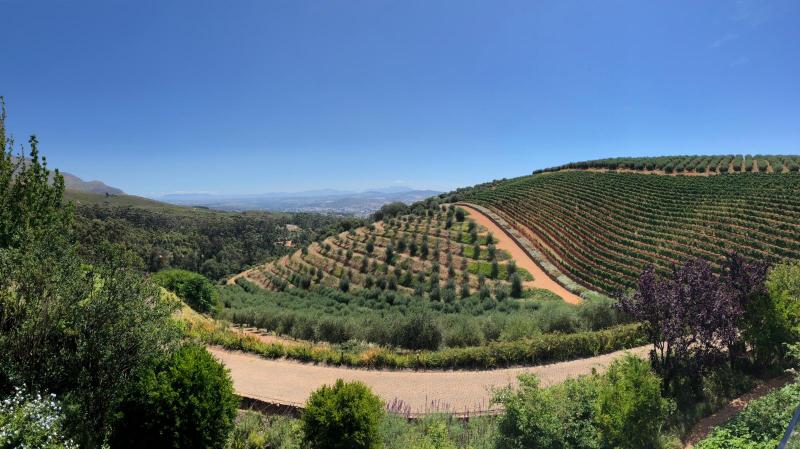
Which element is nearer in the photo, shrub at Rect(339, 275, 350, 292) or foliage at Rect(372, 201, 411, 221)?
shrub at Rect(339, 275, 350, 292)

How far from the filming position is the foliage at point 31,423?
Answer: 16.4ft

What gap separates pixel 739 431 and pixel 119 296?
12.3m

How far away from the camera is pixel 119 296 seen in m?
6.89

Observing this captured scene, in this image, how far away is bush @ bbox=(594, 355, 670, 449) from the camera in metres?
7.32

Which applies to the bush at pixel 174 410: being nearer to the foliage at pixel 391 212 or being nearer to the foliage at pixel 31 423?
the foliage at pixel 31 423

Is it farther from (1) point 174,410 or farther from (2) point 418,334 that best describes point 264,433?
(2) point 418,334

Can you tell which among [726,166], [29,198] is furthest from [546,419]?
[726,166]

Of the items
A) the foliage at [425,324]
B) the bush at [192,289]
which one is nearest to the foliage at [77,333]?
the foliage at [425,324]

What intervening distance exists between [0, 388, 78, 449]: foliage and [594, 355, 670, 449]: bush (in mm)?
9097

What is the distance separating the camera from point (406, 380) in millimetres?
11922

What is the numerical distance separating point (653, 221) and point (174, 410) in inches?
1891

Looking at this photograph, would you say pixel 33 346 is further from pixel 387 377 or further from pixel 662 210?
pixel 662 210

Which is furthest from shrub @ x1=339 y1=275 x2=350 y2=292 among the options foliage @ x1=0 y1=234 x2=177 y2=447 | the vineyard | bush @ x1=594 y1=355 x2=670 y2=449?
the vineyard

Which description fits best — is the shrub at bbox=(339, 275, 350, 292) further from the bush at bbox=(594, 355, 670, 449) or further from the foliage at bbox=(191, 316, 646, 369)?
the bush at bbox=(594, 355, 670, 449)
